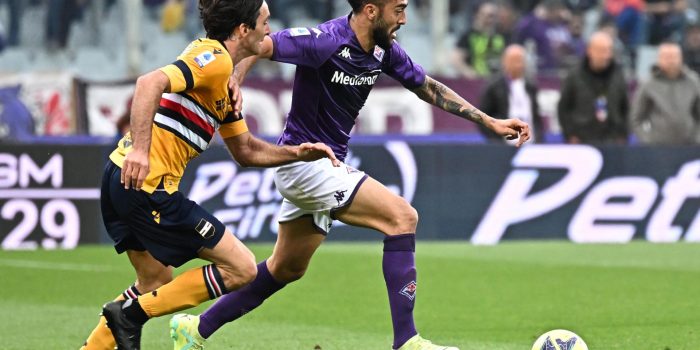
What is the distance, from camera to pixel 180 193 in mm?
6832

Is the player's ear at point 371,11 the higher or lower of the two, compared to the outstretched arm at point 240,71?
higher

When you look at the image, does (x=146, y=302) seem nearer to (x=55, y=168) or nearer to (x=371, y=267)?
(x=371, y=267)

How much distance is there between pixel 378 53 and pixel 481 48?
13581mm

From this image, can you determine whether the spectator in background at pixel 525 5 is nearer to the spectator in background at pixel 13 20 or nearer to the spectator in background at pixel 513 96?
the spectator in background at pixel 513 96

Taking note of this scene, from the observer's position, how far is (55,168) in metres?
14.8

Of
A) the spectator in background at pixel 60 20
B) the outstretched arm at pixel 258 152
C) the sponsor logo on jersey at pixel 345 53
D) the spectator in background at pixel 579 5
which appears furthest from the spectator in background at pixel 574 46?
the outstretched arm at pixel 258 152

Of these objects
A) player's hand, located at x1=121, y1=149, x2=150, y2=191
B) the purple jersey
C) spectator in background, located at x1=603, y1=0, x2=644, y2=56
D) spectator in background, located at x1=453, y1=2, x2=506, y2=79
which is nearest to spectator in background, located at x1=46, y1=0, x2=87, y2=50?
spectator in background, located at x1=453, y1=2, x2=506, y2=79

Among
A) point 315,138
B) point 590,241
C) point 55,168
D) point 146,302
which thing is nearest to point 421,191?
point 590,241

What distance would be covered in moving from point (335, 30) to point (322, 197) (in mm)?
962

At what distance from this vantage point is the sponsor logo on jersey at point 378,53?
7.79 metres

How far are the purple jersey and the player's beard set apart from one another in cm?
9

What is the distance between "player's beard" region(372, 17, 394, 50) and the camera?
25.2ft

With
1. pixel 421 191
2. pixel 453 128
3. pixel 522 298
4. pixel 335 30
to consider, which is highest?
pixel 335 30

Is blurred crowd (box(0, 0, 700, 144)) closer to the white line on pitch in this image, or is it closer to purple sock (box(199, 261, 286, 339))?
the white line on pitch
